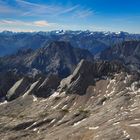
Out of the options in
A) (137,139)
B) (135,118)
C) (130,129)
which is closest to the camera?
(137,139)

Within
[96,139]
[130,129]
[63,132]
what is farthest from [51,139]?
[130,129]

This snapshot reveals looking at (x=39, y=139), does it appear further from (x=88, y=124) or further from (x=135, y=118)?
(x=135, y=118)

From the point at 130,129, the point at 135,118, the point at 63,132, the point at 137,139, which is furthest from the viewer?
the point at 63,132

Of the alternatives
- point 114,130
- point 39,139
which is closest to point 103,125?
point 114,130

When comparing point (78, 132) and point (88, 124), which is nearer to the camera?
point (78, 132)

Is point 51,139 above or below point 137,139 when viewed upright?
below

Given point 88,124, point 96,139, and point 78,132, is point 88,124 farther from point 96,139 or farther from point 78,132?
point 96,139

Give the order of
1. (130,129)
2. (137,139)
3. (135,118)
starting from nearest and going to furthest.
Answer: (137,139), (130,129), (135,118)

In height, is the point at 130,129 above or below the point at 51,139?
above

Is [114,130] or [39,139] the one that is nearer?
[114,130]
